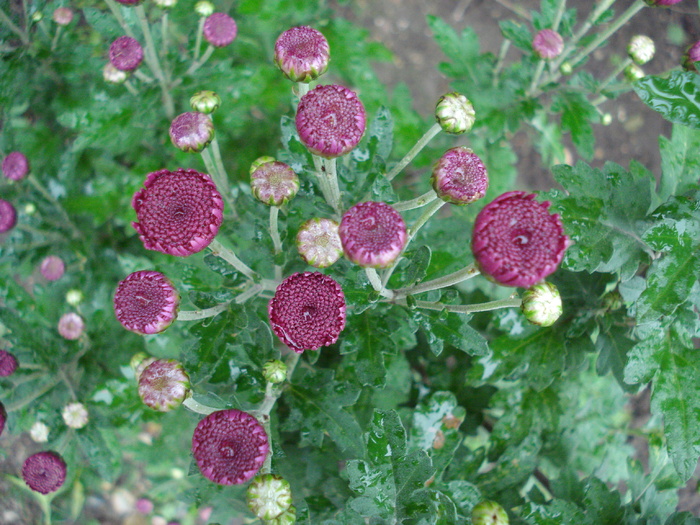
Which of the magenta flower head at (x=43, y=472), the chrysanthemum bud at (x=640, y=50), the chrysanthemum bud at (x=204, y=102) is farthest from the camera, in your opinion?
the chrysanthemum bud at (x=640, y=50)

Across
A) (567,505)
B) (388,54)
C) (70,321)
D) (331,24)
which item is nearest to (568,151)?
(388,54)

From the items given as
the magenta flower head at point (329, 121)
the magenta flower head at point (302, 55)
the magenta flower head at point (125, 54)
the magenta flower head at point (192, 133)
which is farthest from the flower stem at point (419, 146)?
the magenta flower head at point (125, 54)

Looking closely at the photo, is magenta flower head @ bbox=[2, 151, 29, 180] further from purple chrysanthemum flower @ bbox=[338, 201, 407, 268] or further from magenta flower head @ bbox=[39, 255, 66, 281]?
purple chrysanthemum flower @ bbox=[338, 201, 407, 268]

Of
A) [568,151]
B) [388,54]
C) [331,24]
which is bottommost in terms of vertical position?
[568,151]

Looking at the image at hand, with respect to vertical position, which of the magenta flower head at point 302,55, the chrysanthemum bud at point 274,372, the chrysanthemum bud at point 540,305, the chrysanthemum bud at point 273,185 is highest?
the magenta flower head at point 302,55

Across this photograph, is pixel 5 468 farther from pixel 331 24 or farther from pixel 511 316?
pixel 331 24

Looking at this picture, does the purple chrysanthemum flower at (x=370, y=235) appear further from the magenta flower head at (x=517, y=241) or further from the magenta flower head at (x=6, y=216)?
the magenta flower head at (x=6, y=216)
